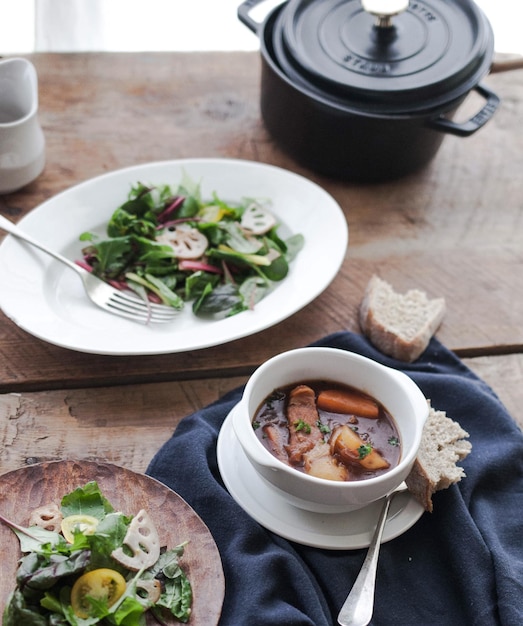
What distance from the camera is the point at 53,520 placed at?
1.28m

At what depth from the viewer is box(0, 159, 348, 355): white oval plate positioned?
164cm

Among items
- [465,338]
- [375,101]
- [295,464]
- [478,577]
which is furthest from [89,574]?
[375,101]

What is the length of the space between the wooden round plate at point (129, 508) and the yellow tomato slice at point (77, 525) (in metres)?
0.07

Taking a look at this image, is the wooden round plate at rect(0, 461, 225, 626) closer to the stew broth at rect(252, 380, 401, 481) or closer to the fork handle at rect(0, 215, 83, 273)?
the stew broth at rect(252, 380, 401, 481)

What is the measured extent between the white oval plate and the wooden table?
76 millimetres

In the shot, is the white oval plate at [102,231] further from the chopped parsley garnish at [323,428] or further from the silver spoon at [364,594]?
the silver spoon at [364,594]

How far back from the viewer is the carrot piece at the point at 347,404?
140cm

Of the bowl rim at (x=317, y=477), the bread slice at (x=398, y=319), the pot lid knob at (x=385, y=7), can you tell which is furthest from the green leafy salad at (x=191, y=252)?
the pot lid knob at (x=385, y=7)

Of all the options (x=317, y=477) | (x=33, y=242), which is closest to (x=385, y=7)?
(x=33, y=242)

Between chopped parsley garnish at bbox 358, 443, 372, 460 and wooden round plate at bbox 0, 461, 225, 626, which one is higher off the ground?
chopped parsley garnish at bbox 358, 443, 372, 460

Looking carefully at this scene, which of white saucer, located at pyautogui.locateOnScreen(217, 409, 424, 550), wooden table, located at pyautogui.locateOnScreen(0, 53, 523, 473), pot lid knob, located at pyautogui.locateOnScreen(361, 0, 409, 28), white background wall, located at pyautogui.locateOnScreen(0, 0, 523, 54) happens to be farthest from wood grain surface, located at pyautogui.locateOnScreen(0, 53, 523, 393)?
white background wall, located at pyautogui.locateOnScreen(0, 0, 523, 54)

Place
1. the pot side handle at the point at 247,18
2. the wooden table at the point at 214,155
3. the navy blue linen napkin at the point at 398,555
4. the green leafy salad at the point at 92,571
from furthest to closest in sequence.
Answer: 1. the pot side handle at the point at 247,18
2. the wooden table at the point at 214,155
3. the navy blue linen napkin at the point at 398,555
4. the green leafy salad at the point at 92,571

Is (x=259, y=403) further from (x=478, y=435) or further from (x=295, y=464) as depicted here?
(x=478, y=435)

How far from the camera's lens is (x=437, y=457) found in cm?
143
